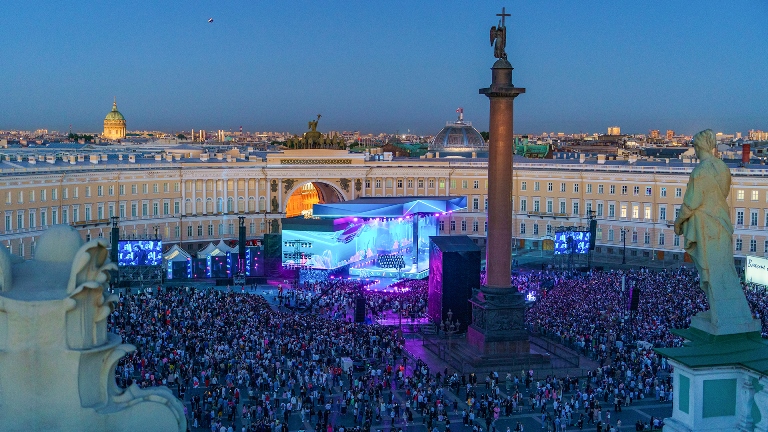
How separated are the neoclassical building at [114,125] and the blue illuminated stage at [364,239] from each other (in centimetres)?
11051

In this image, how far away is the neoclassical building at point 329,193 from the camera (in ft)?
186

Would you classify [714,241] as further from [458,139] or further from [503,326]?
[458,139]

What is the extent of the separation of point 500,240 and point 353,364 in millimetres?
6024

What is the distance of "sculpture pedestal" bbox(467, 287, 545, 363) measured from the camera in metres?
29.8

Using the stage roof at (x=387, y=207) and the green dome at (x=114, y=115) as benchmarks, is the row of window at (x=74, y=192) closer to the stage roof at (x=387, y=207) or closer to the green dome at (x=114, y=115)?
the stage roof at (x=387, y=207)

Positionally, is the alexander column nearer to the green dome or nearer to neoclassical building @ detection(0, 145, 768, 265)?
neoclassical building @ detection(0, 145, 768, 265)

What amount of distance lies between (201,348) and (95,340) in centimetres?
2418

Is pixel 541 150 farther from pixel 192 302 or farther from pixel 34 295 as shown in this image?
pixel 34 295

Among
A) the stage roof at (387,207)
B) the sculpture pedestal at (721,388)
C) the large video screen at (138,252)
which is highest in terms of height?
the sculpture pedestal at (721,388)

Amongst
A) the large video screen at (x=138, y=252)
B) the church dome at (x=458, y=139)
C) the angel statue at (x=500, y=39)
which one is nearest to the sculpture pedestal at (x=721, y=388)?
the angel statue at (x=500, y=39)

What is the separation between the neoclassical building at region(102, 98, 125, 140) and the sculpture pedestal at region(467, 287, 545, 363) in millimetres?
134498

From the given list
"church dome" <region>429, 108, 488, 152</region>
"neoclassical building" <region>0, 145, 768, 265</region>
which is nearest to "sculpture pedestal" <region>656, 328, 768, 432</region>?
"neoclassical building" <region>0, 145, 768, 265</region>

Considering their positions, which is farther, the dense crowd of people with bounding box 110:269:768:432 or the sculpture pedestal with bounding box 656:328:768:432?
the dense crowd of people with bounding box 110:269:768:432

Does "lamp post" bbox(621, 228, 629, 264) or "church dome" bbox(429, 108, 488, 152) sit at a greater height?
A: "church dome" bbox(429, 108, 488, 152)
